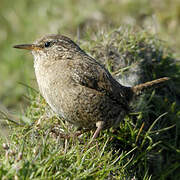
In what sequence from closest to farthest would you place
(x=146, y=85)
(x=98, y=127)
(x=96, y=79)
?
(x=98, y=127), (x=96, y=79), (x=146, y=85)

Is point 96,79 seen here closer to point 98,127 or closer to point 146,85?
point 98,127

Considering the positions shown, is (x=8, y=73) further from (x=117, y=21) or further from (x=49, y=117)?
(x=49, y=117)

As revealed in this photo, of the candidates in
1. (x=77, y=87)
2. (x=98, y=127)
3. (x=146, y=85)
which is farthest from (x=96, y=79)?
(x=146, y=85)

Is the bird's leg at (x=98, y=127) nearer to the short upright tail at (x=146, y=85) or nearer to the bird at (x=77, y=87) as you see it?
the bird at (x=77, y=87)

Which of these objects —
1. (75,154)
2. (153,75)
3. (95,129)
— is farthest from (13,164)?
(153,75)

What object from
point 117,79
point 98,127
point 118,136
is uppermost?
point 117,79

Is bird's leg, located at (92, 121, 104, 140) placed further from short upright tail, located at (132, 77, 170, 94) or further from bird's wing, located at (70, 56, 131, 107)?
short upright tail, located at (132, 77, 170, 94)

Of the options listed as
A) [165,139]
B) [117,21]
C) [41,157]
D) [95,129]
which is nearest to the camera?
[41,157]
